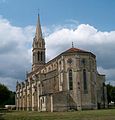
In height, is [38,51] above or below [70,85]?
above

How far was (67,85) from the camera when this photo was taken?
7212 centimetres

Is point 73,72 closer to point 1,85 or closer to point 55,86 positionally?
point 55,86

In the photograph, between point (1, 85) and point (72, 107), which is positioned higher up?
point (1, 85)

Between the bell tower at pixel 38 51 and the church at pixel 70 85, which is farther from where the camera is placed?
the bell tower at pixel 38 51

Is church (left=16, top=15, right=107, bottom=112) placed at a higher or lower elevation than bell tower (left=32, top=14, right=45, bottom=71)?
lower

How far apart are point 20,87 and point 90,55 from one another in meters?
43.0

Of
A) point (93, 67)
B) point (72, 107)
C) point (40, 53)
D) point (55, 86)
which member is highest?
point (40, 53)

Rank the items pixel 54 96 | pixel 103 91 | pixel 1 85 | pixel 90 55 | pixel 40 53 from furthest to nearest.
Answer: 1. pixel 40 53
2. pixel 1 85
3. pixel 103 91
4. pixel 90 55
5. pixel 54 96

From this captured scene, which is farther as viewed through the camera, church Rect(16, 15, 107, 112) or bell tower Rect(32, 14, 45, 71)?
bell tower Rect(32, 14, 45, 71)

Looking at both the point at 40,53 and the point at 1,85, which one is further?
the point at 40,53

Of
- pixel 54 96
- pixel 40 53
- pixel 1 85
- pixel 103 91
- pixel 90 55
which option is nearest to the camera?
pixel 54 96

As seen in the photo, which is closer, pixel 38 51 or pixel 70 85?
pixel 70 85

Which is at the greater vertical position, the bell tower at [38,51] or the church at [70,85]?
the bell tower at [38,51]

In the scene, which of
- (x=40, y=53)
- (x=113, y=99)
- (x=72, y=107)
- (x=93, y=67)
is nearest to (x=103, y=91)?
(x=93, y=67)
